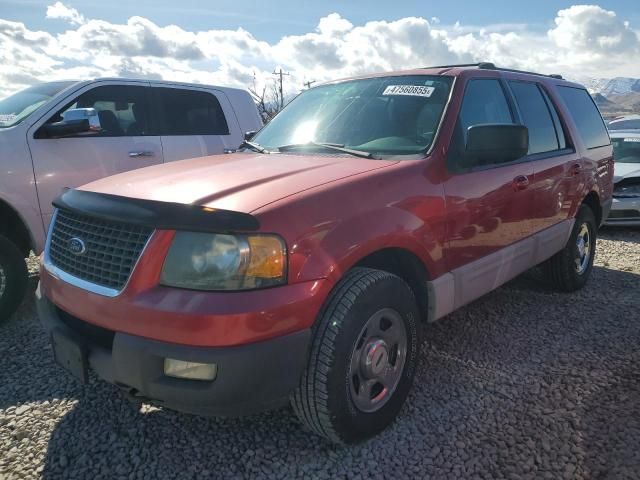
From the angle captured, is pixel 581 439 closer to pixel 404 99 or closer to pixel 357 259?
pixel 357 259

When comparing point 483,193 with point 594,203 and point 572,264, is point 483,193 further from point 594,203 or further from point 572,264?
point 594,203

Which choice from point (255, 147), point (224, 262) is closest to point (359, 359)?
point (224, 262)

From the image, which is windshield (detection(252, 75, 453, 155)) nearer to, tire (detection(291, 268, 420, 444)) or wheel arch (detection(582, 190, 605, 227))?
tire (detection(291, 268, 420, 444))

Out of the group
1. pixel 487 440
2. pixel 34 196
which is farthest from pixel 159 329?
pixel 34 196

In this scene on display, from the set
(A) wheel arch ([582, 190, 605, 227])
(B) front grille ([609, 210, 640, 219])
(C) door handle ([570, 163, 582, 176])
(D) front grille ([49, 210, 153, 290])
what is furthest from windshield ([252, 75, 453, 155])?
(B) front grille ([609, 210, 640, 219])

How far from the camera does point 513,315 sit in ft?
13.6

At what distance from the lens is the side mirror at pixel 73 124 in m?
4.10

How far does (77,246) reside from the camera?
2.28 meters

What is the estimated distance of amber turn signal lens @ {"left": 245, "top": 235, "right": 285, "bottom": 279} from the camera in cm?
198

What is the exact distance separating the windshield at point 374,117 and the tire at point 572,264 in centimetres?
223

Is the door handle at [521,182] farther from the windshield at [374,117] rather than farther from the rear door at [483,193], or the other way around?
the windshield at [374,117]

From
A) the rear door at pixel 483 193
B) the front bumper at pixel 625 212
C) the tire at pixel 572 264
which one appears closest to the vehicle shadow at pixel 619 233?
the front bumper at pixel 625 212

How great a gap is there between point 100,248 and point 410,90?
2.08 metres

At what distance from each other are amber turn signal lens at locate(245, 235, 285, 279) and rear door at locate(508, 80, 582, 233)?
7.75ft
